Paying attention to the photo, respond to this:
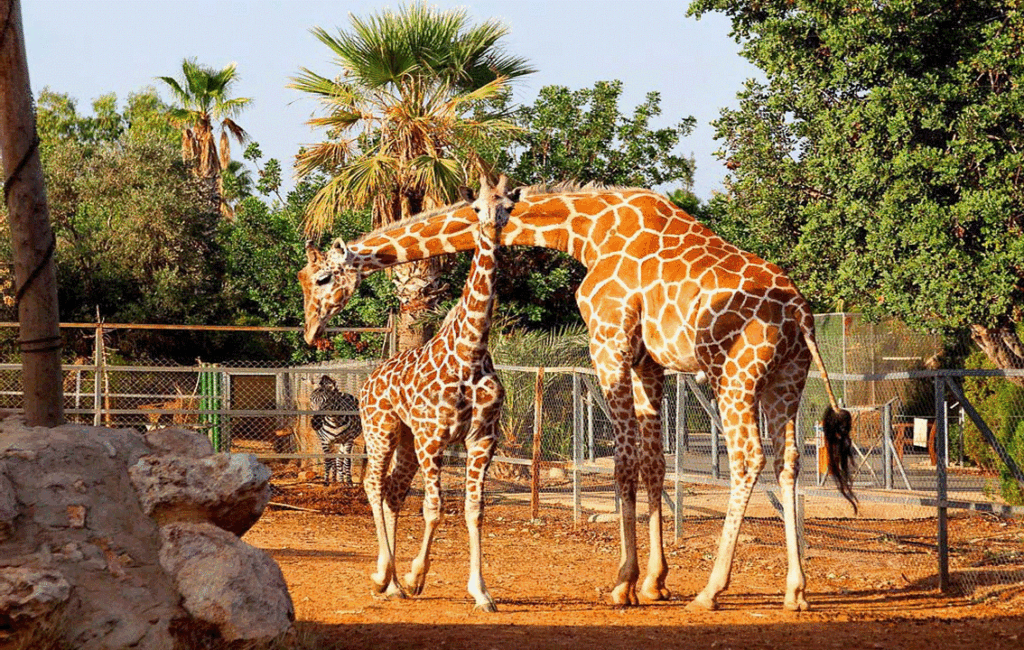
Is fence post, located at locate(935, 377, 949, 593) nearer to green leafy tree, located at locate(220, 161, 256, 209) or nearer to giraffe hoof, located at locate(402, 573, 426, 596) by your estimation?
giraffe hoof, located at locate(402, 573, 426, 596)

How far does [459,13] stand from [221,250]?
12335 millimetres

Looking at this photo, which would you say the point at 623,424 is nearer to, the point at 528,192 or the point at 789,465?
the point at 789,465

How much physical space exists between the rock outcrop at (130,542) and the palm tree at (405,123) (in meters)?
10.9

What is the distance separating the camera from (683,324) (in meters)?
8.31

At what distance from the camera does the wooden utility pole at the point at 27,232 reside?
5.85 m

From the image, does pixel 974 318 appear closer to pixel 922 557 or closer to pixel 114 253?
pixel 922 557

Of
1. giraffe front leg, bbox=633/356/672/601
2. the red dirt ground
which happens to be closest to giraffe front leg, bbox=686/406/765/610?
the red dirt ground

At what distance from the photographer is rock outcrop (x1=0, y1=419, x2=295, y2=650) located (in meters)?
4.75

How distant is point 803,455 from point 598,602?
12.2 feet

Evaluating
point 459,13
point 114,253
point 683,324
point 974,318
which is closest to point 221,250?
point 114,253

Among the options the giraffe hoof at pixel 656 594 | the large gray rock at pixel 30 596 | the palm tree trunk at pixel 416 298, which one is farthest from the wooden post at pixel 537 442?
the large gray rock at pixel 30 596

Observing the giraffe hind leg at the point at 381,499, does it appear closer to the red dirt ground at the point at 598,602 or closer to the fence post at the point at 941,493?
the red dirt ground at the point at 598,602

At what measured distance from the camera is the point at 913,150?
12766mm

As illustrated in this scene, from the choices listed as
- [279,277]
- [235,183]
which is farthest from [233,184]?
[279,277]
